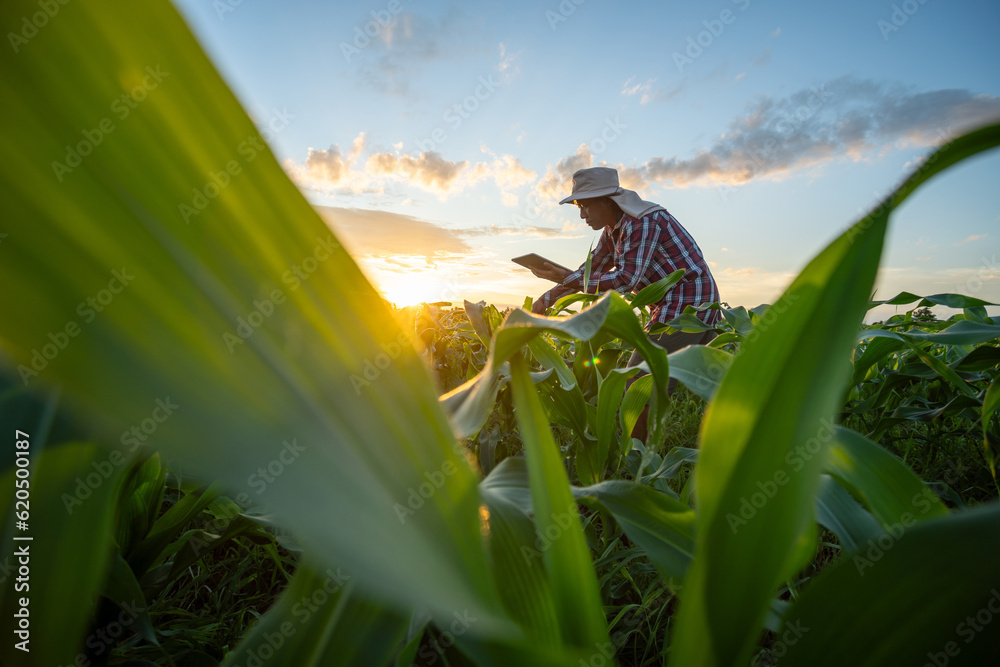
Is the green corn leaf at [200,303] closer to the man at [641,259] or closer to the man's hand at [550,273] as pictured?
the man at [641,259]

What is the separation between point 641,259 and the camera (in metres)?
3.31

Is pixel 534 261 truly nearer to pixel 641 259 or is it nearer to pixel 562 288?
pixel 562 288

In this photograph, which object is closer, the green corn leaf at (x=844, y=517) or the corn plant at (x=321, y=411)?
the corn plant at (x=321, y=411)

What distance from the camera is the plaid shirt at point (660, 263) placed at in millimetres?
3244

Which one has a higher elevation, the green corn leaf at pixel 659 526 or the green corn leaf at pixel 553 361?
the green corn leaf at pixel 553 361

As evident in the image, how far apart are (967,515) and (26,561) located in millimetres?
591

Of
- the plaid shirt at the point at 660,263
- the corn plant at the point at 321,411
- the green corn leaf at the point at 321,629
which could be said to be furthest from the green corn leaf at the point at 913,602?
the plaid shirt at the point at 660,263

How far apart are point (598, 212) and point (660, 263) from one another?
2.64ft

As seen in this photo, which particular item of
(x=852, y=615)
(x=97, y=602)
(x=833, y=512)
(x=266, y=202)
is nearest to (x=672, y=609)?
(x=833, y=512)

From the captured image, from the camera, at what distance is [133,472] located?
58 centimetres

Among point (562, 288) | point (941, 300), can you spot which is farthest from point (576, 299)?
point (562, 288)

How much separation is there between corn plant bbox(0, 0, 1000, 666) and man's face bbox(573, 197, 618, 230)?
372cm

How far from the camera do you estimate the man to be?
3092mm

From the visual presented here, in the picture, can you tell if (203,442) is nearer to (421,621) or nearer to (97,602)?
(421,621)
